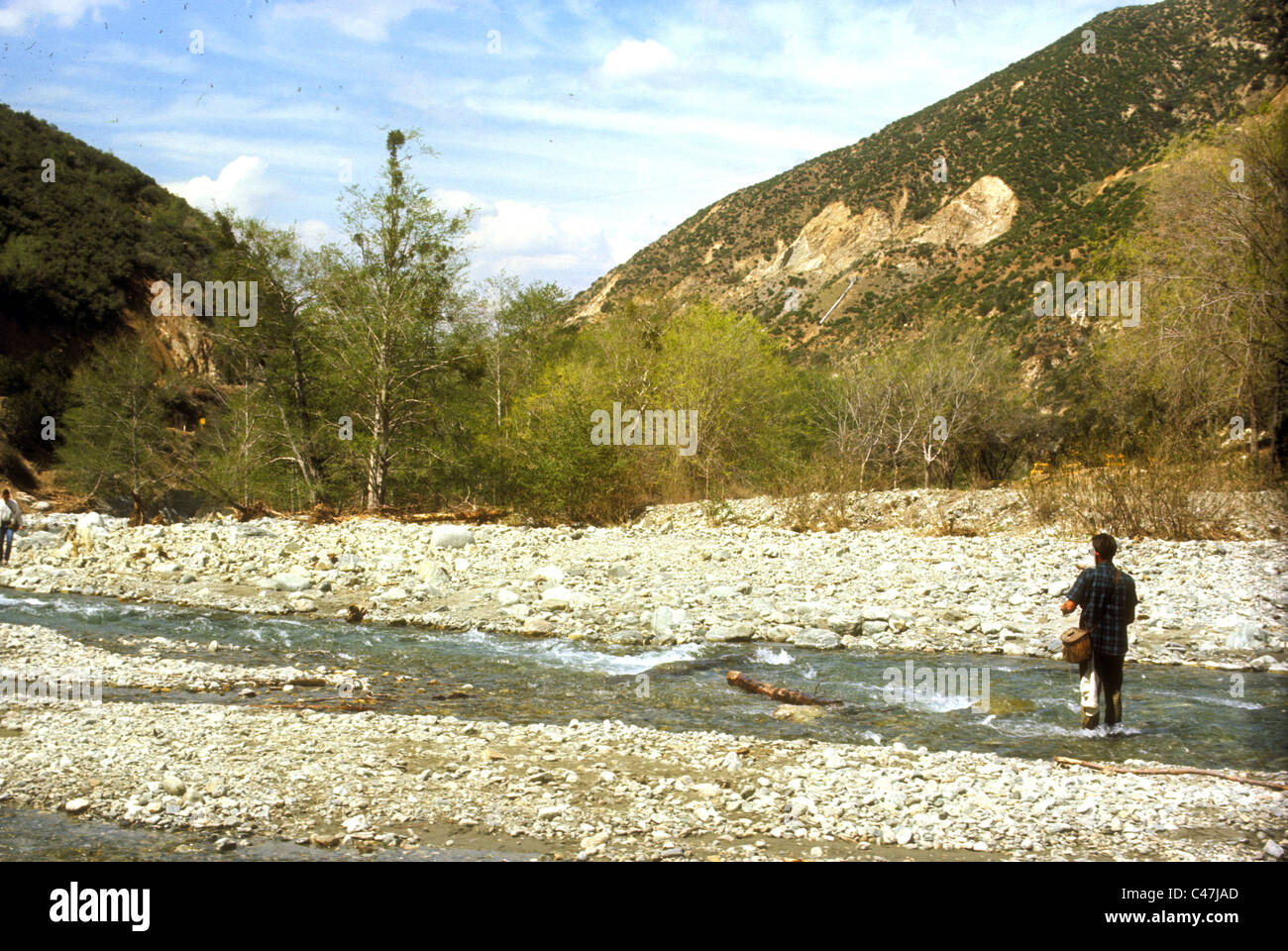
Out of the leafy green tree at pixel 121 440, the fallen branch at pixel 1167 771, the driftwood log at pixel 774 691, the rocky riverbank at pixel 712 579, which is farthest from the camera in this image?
the leafy green tree at pixel 121 440

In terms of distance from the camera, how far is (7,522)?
53.5 feet

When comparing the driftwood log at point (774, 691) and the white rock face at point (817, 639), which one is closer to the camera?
the driftwood log at point (774, 691)

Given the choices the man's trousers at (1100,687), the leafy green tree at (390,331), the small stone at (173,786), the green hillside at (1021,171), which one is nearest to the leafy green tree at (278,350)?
the leafy green tree at (390,331)

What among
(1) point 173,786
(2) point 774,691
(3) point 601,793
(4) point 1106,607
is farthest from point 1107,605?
(1) point 173,786

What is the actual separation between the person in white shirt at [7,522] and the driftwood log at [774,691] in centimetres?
1443

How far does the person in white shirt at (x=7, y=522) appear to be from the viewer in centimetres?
1612

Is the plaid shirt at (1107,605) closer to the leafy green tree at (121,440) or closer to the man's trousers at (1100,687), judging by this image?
the man's trousers at (1100,687)

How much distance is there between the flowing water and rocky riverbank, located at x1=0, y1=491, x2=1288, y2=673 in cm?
68

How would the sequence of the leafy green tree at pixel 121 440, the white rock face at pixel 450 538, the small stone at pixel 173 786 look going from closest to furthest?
the small stone at pixel 173 786 < the white rock face at pixel 450 538 < the leafy green tree at pixel 121 440

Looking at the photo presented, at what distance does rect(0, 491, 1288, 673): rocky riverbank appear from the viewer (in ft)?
36.5

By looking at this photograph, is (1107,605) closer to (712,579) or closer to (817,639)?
(817,639)

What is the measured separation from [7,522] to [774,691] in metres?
15.4
